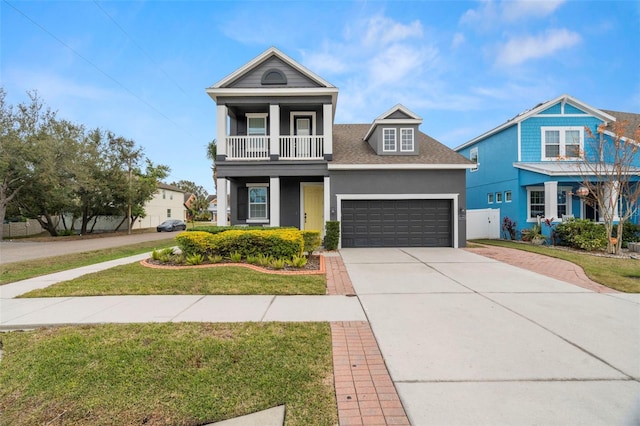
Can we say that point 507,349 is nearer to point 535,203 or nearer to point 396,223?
point 396,223

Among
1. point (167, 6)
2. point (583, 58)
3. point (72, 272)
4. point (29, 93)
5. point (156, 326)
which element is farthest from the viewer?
point (29, 93)

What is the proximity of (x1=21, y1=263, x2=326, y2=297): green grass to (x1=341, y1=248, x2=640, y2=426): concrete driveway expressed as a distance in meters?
1.45

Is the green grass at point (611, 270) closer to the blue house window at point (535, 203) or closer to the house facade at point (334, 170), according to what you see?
the house facade at point (334, 170)

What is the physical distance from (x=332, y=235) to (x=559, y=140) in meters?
13.6

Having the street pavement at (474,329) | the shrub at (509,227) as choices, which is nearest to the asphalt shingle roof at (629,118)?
the shrub at (509,227)

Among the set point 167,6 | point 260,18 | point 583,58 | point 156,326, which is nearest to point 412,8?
point 260,18

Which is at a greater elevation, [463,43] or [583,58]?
[463,43]

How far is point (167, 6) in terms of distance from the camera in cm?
1066

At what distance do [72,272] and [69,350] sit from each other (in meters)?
5.95

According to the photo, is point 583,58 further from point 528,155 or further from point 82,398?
point 82,398

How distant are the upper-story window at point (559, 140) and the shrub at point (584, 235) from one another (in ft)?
14.8

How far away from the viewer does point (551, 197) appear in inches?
544

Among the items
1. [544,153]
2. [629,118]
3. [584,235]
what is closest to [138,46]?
[544,153]

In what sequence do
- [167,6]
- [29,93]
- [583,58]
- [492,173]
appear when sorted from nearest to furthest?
1. [167,6]
2. [583,58]
3. [492,173]
4. [29,93]
